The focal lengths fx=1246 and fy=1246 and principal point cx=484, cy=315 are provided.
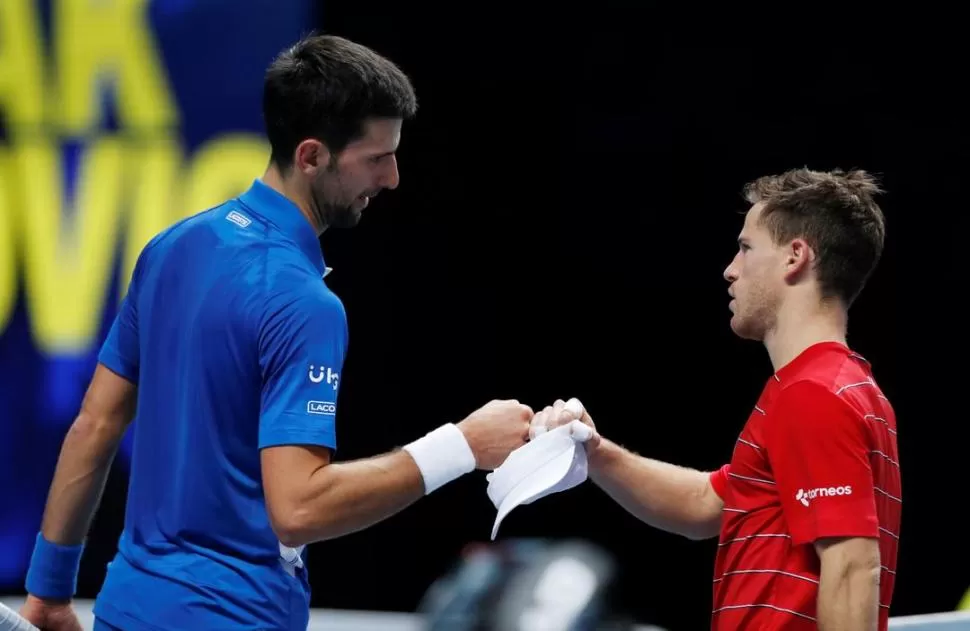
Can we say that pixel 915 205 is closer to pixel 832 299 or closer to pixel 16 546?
pixel 832 299

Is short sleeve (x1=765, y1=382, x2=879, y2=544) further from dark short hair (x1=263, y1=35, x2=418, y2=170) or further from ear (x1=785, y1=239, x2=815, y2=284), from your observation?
dark short hair (x1=263, y1=35, x2=418, y2=170)

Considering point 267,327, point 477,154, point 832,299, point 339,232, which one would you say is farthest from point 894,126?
point 267,327

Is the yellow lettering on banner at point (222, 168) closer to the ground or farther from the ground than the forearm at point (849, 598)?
farther from the ground

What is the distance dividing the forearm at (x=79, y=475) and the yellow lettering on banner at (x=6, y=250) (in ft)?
7.14

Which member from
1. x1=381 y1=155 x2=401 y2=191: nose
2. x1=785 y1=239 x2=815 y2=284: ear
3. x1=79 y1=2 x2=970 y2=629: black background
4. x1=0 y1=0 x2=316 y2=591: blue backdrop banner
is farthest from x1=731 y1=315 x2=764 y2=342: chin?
x1=0 y1=0 x2=316 y2=591: blue backdrop banner

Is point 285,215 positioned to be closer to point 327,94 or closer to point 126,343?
point 327,94

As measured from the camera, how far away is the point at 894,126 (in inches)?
163

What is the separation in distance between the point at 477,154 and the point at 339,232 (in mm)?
531

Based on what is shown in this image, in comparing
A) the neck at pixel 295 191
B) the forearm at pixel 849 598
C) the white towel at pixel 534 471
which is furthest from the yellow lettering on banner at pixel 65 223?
the forearm at pixel 849 598

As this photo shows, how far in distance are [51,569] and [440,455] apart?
2.34 feet

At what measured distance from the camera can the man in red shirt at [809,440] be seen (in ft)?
5.63

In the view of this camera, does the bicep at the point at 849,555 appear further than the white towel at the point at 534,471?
No

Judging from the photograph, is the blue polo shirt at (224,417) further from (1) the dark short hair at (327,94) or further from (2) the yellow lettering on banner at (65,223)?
(2) the yellow lettering on banner at (65,223)

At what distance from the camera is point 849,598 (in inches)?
66.3
